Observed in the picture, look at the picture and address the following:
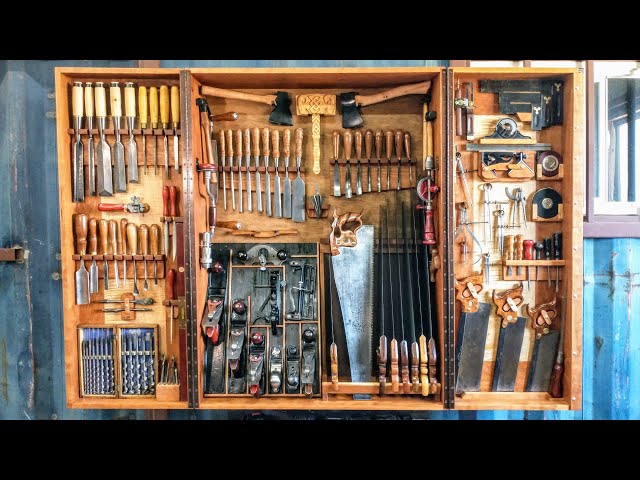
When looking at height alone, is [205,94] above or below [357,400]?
above

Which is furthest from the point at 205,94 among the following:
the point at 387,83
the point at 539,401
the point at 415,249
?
the point at 539,401

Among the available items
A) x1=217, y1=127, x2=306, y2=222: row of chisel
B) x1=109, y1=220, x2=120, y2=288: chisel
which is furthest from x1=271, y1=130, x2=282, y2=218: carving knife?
x1=109, y1=220, x2=120, y2=288: chisel

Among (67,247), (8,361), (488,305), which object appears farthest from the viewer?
(8,361)

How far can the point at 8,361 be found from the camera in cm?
335

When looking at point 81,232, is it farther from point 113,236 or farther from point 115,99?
point 115,99

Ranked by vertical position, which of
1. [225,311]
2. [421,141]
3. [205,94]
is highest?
[205,94]

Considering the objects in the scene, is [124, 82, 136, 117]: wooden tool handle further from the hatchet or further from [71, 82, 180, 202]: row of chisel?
the hatchet

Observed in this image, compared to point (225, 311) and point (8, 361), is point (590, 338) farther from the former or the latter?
point (8, 361)

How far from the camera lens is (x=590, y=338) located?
329 cm

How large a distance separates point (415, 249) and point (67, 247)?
7.77 ft

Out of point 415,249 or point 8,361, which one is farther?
point 8,361

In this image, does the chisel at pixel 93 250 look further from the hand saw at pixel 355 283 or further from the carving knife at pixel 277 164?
the hand saw at pixel 355 283

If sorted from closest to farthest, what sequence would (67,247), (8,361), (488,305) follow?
1. (67,247)
2. (488,305)
3. (8,361)

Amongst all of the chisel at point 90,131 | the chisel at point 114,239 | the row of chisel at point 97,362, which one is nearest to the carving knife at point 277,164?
the chisel at point 114,239
